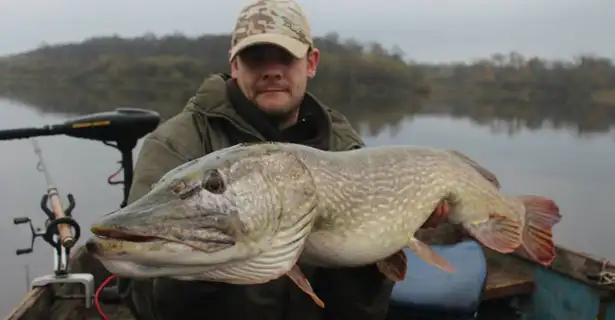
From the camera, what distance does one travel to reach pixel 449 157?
7.80 feet

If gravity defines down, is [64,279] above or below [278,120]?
below

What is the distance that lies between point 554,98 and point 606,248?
5122 centimetres

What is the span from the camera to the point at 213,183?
5.44 ft

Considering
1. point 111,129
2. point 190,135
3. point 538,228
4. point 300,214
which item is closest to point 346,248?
point 300,214

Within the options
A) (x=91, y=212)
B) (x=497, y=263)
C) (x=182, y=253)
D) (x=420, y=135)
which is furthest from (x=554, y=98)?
(x=182, y=253)

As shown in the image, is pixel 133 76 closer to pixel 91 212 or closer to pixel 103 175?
pixel 103 175

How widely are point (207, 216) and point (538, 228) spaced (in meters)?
1.49

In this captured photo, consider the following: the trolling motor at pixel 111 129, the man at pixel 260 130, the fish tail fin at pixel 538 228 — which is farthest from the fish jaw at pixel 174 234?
the trolling motor at pixel 111 129

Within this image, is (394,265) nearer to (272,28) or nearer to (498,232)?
(498,232)

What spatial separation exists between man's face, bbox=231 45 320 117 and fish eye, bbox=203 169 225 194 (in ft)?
2.93

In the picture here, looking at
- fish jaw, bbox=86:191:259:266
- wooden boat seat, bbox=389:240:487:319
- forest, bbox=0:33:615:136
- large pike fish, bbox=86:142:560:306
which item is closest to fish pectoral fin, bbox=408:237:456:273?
large pike fish, bbox=86:142:560:306

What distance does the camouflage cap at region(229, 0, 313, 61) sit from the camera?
7.83 feet

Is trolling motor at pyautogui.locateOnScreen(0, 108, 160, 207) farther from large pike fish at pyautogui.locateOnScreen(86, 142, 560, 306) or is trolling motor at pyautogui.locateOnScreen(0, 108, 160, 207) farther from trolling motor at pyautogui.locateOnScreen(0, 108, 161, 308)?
large pike fish at pyautogui.locateOnScreen(86, 142, 560, 306)

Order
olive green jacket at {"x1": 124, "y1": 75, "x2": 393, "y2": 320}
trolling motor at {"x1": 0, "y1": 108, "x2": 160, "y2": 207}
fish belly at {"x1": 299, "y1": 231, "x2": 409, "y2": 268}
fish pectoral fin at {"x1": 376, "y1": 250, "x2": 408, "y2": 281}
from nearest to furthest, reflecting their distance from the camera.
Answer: fish belly at {"x1": 299, "y1": 231, "x2": 409, "y2": 268}, olive green jacket at {"x1": 124, "y1": 75, "x2": 393, "y2": 320}, fish pectoral fin at {"x1": 376, "y1": 250, "x2": 408, "y2": 281}, trolling motor at {"x1": 0, "y1": 108, "x2": 160, "y2": 207}
